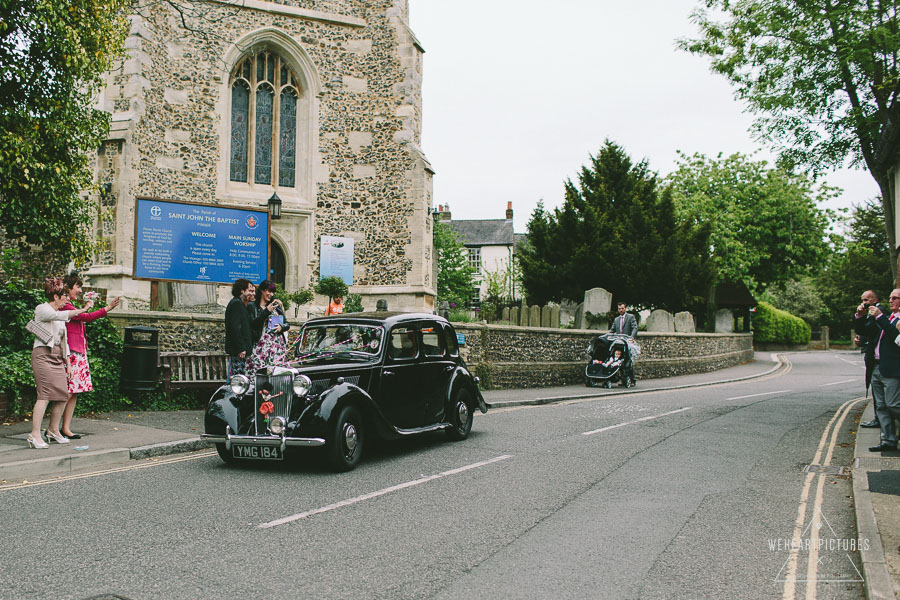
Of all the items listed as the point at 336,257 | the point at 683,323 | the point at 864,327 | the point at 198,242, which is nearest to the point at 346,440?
the point at 198,242

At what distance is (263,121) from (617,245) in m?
15.3

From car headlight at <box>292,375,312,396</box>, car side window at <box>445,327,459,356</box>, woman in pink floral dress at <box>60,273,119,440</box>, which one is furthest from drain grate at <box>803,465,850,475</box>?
woman in pink floral dress at <box>60,273,119,440</box>

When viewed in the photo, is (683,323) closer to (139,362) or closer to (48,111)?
(139,362)

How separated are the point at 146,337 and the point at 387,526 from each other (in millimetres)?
8480

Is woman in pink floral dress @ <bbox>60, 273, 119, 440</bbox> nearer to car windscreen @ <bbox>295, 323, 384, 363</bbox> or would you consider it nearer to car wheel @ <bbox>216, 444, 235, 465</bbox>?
car wheel @ <bbox>216, 444, 235, 465</bbox>

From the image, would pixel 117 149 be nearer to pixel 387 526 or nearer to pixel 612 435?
pixel 612 435

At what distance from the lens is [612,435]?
33.3ft

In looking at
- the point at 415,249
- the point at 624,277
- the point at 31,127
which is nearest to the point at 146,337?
the point at 31,127

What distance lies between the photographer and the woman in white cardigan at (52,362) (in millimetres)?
7848

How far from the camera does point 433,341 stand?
30.8ft

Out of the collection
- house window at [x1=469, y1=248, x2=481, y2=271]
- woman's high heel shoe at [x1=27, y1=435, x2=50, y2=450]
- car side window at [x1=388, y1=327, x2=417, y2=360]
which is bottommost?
woman's high heel shoe at [x1=27, y1=435, x2=50, y2=450]

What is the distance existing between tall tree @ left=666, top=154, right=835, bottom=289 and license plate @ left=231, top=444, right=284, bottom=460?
36729 millimetres

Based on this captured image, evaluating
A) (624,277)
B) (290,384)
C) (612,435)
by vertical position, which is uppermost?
(624,277)

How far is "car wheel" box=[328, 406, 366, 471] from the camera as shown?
23.5ft
